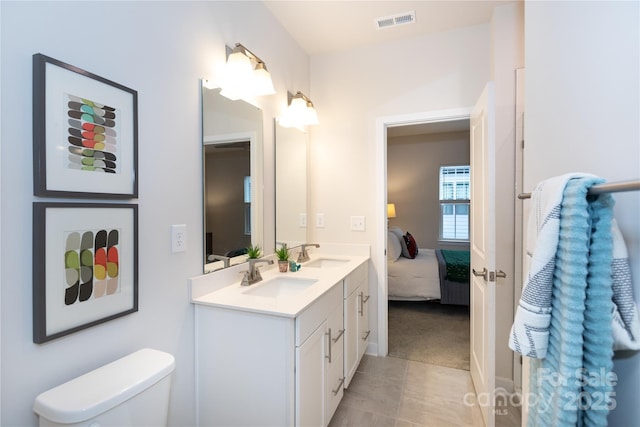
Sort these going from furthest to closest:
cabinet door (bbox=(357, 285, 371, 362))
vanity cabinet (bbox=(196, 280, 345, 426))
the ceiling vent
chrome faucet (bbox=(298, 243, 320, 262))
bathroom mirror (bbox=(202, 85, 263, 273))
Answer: chrome faucet (bbox=(298, 243, 320, 262)) → cabinet door (bbox=(357, 285, 371, 362)) → the ceiling vent → bathroom mirror (bbox=(202, 85, 263, 273)) → vanity cabinet (bbox=(196, 280, 345, 426))

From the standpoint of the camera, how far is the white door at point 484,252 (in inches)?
64.1

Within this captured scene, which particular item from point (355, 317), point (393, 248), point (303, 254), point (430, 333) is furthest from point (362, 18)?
point (430, 333)

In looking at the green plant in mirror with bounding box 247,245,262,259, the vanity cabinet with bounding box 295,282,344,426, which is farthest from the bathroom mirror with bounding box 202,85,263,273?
the vanity cabinet with bounding box 295,282,344,426

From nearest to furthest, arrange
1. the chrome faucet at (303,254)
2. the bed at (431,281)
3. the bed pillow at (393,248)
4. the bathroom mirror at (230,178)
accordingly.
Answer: the bathroom mirror at (230,178) < the chrome faucet at (303,254) < the bed at (431,281) < the bed pillow at (393,248)

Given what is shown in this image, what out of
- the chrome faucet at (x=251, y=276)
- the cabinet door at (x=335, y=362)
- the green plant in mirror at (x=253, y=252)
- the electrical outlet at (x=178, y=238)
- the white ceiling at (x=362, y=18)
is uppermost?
the white ceiling at (x=362, y=18)

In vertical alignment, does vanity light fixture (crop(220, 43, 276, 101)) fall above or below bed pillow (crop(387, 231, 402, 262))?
above

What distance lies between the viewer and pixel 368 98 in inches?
101

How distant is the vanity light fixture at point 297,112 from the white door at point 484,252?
4.01ft

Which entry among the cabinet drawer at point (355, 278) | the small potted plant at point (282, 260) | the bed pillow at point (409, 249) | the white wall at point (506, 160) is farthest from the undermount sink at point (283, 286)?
the bed pillow at point (409, 249)

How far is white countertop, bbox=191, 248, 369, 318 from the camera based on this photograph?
1.29 metres

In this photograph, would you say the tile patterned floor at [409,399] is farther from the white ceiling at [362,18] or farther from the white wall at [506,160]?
the white ceiling at [362,18]

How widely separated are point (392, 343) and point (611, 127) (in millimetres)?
2581

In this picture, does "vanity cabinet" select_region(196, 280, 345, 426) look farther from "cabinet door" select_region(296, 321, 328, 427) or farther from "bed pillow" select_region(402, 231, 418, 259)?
"bed pillow" select_region(402, 231, 418, 259)

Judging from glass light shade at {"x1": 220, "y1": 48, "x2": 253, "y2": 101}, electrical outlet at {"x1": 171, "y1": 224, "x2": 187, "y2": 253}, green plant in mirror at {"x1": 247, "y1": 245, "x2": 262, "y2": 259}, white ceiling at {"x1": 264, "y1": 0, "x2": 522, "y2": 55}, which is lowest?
green plant in mirror at {"x1": 247, "y1": 245, "x2": 262, "y2": 259}
